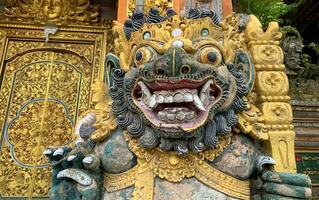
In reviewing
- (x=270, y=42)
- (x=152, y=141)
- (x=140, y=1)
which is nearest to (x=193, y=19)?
(x=270, y=42)

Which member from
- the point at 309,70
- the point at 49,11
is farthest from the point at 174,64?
the point at 309,70

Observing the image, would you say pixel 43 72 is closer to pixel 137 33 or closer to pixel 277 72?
pixel 137 33

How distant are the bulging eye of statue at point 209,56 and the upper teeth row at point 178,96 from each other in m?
0.15

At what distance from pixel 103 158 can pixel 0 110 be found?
11.7 feet

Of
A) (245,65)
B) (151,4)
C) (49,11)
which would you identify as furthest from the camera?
(49,11)

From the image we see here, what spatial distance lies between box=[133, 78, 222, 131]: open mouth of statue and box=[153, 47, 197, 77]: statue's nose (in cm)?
6

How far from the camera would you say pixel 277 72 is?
2.43m

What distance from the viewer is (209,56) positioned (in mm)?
2057

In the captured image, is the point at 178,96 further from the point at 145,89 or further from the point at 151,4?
the point at 151,4

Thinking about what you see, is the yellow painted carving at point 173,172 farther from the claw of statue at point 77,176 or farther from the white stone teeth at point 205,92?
the white stone teeth at point 205,92

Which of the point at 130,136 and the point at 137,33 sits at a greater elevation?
the point at 137,33

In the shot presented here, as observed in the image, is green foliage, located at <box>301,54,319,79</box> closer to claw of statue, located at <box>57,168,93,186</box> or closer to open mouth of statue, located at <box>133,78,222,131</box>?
open mouth of statue, located at <box>133,78,222,131</box>

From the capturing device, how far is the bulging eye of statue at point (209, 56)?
205 cm

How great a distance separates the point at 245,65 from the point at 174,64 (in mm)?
670
